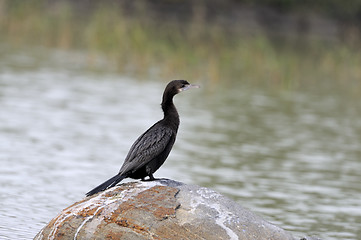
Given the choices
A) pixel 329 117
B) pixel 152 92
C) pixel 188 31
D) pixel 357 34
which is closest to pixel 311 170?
pixel 329 117

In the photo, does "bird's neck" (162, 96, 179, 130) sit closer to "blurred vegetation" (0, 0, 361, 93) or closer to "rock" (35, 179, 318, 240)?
"rock" (35, 179, 318, 240)

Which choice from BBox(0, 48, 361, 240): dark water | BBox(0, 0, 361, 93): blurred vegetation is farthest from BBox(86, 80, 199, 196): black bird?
BBox(0, 0, 361, 93): blurred vegetation

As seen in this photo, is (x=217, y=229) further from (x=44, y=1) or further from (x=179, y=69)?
(x=44, y=1)

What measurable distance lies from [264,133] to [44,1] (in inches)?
962

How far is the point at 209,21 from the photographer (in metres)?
44.7

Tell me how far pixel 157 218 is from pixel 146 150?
80 centimetres

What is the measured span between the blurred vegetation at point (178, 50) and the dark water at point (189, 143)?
1.36 meters

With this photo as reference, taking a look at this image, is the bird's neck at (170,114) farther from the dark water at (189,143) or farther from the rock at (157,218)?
the dark water at (189,143)

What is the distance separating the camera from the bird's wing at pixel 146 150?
743 centimetres

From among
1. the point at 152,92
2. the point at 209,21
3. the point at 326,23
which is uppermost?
the point at 326,23

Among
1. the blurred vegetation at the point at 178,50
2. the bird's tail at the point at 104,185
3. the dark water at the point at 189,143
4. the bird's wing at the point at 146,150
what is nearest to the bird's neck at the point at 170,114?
the bird's wing at the point at 146,150

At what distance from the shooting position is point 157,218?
688 centimetres

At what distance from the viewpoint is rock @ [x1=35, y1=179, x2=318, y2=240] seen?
6.82 m

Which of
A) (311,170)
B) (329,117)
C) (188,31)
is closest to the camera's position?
(311,170)
